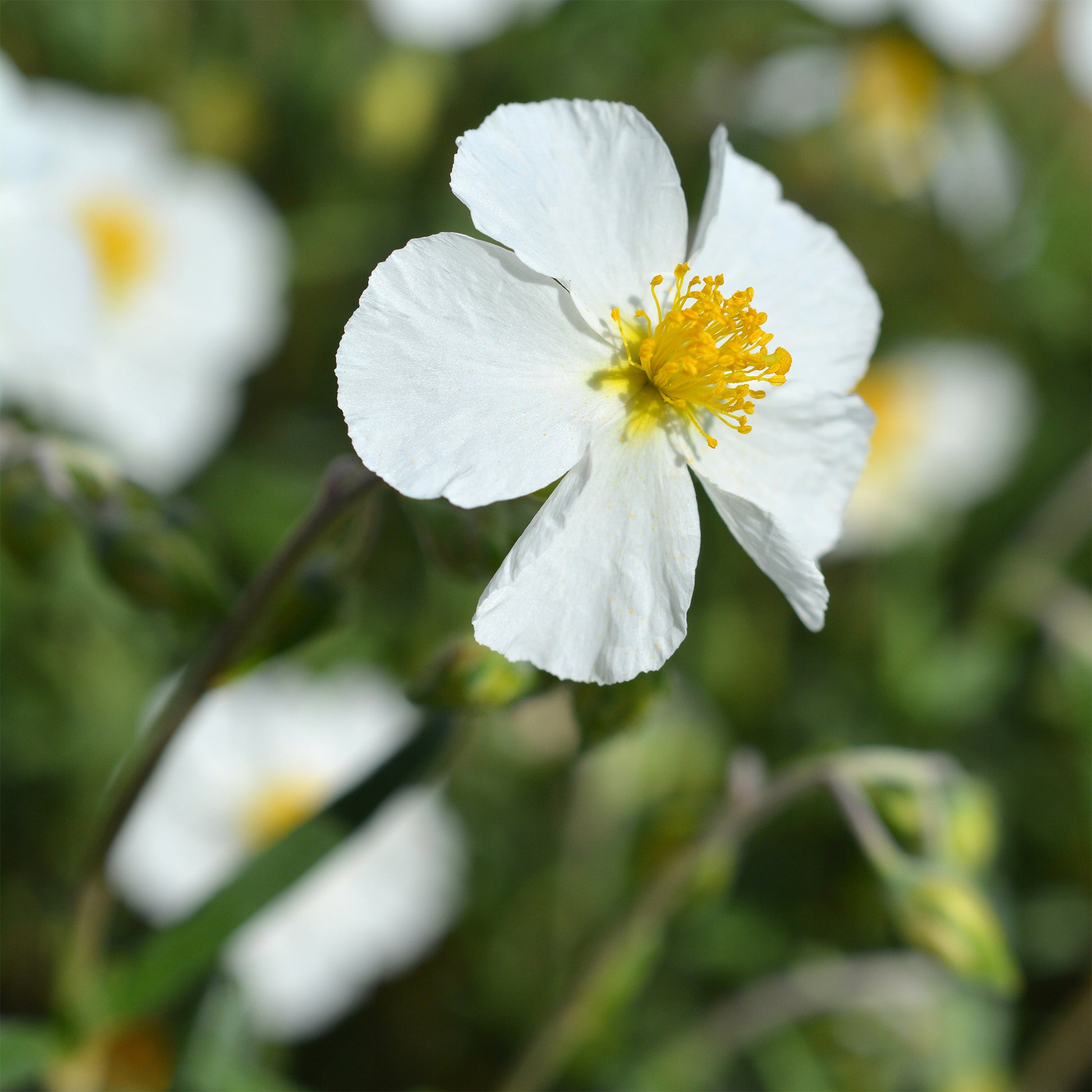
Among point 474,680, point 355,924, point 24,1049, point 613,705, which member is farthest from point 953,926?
point 355,924

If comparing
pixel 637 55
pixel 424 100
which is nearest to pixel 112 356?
pixel 424 100

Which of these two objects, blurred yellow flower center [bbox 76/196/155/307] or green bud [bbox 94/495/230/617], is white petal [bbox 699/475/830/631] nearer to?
green bud [bbox 94/495/230/617]

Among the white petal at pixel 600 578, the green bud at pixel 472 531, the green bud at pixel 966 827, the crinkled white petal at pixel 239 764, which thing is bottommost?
the crinkled white petal at pixel 239 764

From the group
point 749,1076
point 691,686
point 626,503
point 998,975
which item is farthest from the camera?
point 691,686

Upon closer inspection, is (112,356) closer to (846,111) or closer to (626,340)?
(626,340)

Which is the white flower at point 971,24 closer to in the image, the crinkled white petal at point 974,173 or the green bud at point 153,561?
the crinkled white petal at point 974,173

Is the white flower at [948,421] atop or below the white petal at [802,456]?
below

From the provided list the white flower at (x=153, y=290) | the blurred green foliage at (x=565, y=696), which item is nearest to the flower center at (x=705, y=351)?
the blurred green foliage at (x=565, y=696)
